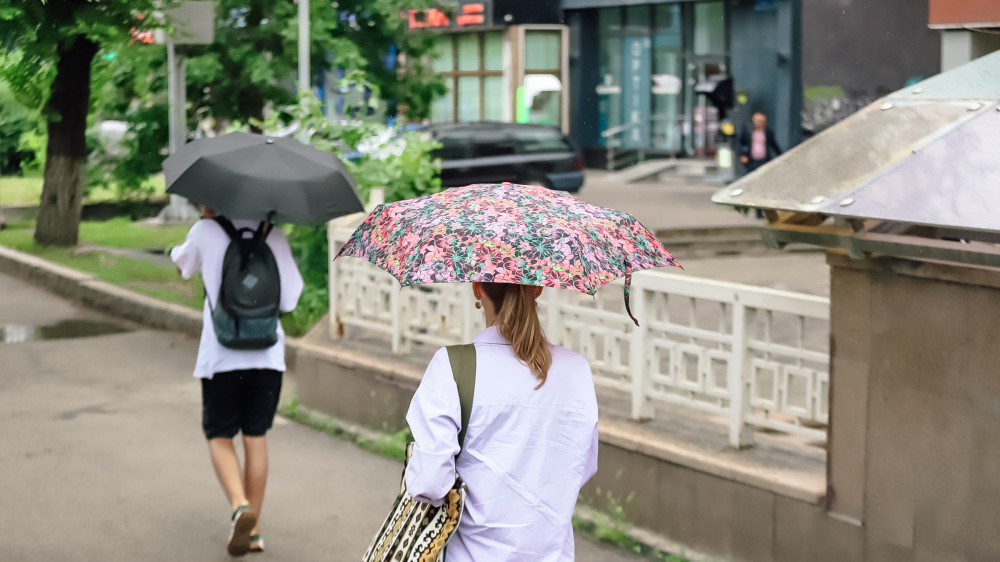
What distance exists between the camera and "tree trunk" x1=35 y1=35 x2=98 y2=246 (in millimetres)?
17375

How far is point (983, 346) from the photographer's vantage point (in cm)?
488

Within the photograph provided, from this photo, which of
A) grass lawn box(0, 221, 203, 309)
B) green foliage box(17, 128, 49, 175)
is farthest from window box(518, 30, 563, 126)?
grass lawn box(0, 221, 203, 309)

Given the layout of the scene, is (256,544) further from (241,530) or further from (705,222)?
(705,222)

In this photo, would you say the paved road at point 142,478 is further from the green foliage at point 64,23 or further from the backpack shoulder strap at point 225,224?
the green foliage at point 64,23

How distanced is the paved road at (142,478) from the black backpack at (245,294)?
3.60 ft

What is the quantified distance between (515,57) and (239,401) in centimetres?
3026

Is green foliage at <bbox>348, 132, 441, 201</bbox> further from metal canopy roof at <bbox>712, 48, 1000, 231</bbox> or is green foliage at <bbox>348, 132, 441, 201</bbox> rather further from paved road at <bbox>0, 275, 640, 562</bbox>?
metal canopy roof at <bbox>712, 48, 1000, 231</bbox>

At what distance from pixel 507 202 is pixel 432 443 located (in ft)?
2.15

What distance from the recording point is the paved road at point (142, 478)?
6.34 metres

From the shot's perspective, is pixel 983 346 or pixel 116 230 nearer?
pixel 983 346

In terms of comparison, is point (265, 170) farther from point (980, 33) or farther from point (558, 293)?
point (980, 33)

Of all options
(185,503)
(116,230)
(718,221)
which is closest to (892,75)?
(718,221)

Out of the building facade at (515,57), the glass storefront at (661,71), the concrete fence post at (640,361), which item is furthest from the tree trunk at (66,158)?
the glass storefront at (661,71)

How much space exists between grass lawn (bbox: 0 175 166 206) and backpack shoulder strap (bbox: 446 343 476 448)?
18796mm
